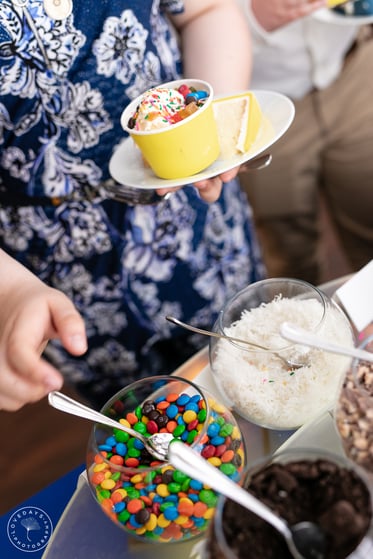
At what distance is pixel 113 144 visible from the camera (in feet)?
3.65

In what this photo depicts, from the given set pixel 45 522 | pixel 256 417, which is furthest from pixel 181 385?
pixel 45 522

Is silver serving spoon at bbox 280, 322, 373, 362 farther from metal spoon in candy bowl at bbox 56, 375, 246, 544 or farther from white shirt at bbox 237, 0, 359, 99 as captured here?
white shirt at bbox 237, 0, 359, 99

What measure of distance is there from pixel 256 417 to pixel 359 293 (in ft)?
0.76

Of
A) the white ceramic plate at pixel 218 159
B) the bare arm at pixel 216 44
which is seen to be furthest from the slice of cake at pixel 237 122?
the bare arm at pixel 216 44

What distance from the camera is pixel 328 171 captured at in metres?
1.85

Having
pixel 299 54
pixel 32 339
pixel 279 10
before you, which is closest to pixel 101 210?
pixel 32 339

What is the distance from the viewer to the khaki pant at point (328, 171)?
1778mm

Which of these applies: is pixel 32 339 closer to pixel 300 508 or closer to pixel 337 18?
pixel 300 508

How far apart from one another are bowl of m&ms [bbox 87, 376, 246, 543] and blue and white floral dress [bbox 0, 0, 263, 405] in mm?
417

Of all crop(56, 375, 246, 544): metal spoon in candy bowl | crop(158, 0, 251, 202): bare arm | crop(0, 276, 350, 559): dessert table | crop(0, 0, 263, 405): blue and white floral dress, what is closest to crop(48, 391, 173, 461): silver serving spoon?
crop(56, 375, 246, 544): metal spoon in candy bowl

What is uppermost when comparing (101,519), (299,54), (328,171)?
(299,54)

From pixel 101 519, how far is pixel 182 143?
508 millimetres

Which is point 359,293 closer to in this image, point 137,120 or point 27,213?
point 137,120

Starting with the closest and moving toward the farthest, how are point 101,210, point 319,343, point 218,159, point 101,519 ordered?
1. point 319,343
2. point 101,519
3. point 218,159
4. point 101,210
